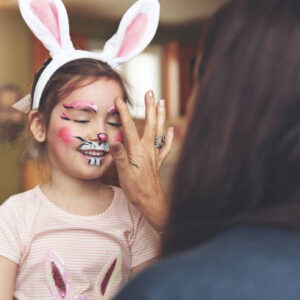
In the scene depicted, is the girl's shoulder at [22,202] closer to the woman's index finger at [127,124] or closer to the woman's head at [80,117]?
the woman's head at [80,117]

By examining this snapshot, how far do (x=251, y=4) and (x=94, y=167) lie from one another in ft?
2.12

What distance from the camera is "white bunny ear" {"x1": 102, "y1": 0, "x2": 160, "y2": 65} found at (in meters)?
1.24

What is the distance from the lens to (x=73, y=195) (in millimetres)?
1209

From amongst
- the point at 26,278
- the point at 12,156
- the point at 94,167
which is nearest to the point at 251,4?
the point at 94,167

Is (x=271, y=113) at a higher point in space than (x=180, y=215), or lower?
higher

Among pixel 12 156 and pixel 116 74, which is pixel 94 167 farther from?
pixel 12 156

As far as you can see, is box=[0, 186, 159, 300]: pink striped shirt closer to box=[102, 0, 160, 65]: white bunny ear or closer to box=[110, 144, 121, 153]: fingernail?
box=[110, 144, 121, 153]: fingernail

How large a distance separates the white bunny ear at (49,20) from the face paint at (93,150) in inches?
8.4

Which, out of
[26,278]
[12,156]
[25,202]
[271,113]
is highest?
[271,113]

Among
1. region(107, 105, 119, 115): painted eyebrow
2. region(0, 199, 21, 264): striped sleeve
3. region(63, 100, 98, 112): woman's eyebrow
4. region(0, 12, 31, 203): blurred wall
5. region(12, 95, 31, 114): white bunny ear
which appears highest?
region(63, 100, 98, 112): woman's eyebrow

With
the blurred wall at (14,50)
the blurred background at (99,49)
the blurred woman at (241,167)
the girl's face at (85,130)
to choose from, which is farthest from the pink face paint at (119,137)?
the blurred wall at (14,50)

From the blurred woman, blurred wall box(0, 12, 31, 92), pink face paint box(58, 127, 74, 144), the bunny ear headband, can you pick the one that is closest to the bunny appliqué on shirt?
pink face paint box(58, 127, 74, 144)

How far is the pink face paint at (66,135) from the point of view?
117 centimetres

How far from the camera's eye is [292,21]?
1.87 ft
